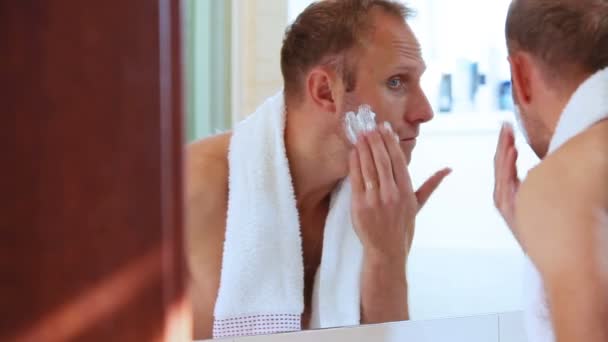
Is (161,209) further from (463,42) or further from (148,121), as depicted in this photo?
(463,42)

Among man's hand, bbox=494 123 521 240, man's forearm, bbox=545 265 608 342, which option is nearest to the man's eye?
man's hand, bbox=494 123 521 240

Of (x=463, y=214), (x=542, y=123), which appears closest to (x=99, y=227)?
(x=463, y=214)

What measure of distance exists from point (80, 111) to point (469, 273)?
97cm

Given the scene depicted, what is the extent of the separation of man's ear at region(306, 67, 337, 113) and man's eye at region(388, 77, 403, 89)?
0.34 ft

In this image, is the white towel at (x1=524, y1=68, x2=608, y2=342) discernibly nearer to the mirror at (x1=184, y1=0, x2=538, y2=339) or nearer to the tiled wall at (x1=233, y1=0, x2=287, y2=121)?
the mirror at (x1=184, y1=0, x2=538, y2=339)

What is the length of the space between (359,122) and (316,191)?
0.12 metres

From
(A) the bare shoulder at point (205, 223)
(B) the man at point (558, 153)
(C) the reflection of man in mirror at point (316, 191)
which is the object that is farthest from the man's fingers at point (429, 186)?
(A) the bare shoulder at point (205, 223)

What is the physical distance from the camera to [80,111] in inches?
10.4

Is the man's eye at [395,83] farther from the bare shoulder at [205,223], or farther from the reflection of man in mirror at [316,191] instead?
the bare shoulder at [205,223]

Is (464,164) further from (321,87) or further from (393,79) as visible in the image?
(321,87)

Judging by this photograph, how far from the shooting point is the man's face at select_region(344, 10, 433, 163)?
3.48 ft

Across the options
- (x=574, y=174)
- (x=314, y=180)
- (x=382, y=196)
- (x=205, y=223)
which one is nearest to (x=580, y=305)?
(x=574, y=174)

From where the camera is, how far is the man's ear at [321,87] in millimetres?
1019

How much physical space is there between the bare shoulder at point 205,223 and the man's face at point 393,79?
22cm
